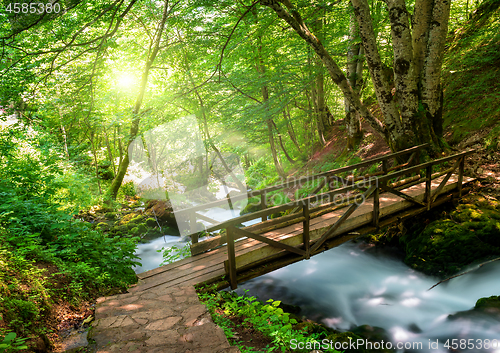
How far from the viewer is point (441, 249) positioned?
5.87 metres

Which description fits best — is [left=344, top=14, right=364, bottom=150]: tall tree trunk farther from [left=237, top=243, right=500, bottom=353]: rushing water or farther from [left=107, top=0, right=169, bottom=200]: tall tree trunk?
[left=107, top=0, right=169, bottom=200]: tall tree trunk

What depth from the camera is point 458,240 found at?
5785 mm

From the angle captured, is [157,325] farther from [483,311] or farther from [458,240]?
[458,240]

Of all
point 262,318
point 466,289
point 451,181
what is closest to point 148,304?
point 262,318

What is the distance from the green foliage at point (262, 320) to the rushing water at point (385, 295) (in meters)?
2.35

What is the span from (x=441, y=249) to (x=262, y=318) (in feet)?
15.9

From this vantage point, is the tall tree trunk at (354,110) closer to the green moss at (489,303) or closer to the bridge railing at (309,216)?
the bridge railing at (309,216)

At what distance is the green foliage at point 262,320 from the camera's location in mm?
2820

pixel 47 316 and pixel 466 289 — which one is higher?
pixel 47 316

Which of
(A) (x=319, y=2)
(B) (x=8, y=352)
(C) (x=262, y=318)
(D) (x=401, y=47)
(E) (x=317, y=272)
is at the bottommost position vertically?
(E) (x=317, y=272)

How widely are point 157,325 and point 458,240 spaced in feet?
20.4

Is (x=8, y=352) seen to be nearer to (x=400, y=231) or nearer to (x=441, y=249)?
(x=441, y=249)

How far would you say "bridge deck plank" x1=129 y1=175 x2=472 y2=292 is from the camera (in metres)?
4.14

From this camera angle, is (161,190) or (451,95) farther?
(161,190)
